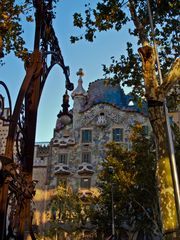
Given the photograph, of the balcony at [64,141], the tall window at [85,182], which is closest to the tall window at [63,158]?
the balcony at [64,141]

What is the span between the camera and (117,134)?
3127 cm

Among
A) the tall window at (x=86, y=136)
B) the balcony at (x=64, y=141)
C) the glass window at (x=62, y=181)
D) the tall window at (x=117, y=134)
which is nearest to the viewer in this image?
the glass window at (x=62, y=181)

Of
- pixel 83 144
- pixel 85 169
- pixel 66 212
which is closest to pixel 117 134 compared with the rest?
pixel 83 144

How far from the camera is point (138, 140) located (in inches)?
846

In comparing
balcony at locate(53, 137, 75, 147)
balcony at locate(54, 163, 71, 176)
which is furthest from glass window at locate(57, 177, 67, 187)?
balcony at locate(53, 137, 75, 147)

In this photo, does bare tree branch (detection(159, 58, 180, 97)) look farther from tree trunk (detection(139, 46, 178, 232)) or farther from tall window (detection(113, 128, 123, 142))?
tall window (detection(113, 128, 123, 142))

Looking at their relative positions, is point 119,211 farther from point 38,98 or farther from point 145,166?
point 38,98

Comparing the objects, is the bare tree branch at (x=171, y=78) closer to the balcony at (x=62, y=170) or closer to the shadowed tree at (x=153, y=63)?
the shadowed tree at (x=153, y=63)

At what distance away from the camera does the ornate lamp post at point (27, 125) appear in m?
4.79

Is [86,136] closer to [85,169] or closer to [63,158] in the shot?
[63,158]

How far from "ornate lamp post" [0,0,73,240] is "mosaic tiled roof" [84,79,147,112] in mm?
25546

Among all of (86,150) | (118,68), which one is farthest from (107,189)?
(118,68)

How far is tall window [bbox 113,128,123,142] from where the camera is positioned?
102 ft

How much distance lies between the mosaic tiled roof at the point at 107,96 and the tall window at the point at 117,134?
2315 mm
